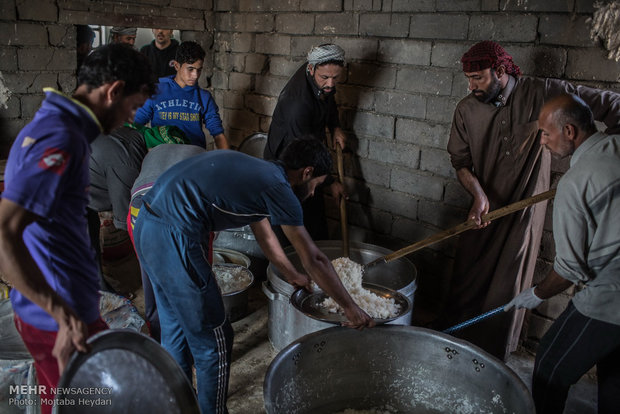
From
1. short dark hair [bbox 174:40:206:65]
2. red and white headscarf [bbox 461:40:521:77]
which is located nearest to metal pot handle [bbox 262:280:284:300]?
red and white headscarf [bbox 461:40:521:77]

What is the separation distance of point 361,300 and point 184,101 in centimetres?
232

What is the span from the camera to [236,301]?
3814 mm

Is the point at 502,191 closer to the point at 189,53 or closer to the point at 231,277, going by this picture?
the point at 231,277

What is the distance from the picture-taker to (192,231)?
2.36 m

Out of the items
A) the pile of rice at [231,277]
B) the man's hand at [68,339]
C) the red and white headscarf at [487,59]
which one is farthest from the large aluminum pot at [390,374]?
the red and white headscarf at [487,59]

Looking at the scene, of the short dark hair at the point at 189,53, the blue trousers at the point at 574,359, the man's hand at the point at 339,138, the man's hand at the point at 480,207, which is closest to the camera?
the blue trousers at the point at 574,359

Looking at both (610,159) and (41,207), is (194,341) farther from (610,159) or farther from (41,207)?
(610,159)

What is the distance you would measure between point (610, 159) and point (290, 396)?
5.77ft

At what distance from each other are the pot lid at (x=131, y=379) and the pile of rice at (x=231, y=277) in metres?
1.99

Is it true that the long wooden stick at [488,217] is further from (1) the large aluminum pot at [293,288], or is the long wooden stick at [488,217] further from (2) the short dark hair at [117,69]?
(2) the short dark hair at [117,69]

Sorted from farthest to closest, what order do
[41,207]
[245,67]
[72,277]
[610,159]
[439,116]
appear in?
[245,67], [439,116], [610,159], [72,277], [41,207]

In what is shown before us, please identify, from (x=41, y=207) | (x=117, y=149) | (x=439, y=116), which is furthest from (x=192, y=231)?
(x=439, y=116)

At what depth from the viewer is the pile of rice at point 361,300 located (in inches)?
115

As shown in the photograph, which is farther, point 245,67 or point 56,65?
point 245,67
